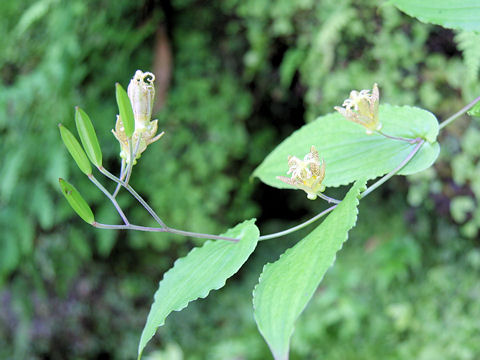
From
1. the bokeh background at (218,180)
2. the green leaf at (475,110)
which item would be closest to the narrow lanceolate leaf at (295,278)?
the green leaf at (475,110)

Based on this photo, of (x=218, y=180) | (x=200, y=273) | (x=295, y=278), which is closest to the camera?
(x=295, y=278)

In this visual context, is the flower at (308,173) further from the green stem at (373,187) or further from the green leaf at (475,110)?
the green leaf at (475,110)

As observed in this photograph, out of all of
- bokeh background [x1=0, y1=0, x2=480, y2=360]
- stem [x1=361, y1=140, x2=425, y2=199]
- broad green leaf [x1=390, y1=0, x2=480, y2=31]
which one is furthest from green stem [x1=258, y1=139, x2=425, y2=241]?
bokeh background [x1=0, y1=0, x2=480, y2=360]

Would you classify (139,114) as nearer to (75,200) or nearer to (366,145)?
(75,200)

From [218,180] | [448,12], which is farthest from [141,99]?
[218,180]

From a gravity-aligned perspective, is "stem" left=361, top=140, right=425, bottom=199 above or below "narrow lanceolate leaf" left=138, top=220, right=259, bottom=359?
above

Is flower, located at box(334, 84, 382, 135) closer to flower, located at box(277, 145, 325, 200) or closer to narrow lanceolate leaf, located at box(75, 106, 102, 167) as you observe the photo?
flower, located at box(277, 145, 325, 200)

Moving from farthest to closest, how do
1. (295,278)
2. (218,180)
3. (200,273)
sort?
(218,180) → (200,273) → (295,278)
